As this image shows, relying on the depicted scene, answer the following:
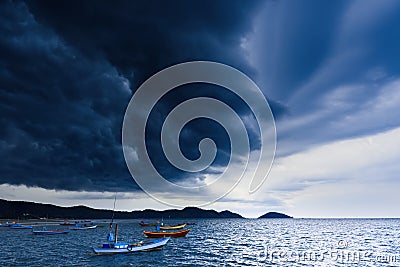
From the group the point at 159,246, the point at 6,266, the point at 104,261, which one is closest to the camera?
the point at 6,266

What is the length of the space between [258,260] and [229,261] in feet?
16.6

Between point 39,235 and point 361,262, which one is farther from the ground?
point 361,262

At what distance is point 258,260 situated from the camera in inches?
2047

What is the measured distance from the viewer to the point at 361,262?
51.3 meters

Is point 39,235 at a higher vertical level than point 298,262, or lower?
lower

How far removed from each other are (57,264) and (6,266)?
7.08 metres

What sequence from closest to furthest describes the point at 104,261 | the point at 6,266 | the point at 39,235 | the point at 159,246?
1. the point at 6,266
2. the point at 104,261
3. the point at 159,246
4. the point at 39,235

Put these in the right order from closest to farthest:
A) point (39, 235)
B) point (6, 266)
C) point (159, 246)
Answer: point (6, 266) < point (159, 246) < point (39, 235)

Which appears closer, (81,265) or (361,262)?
(81,265)

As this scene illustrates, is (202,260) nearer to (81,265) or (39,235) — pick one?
(81,265)

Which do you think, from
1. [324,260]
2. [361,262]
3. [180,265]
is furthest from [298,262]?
[180,265]

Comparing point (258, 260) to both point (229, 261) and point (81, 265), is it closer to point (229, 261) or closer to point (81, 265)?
point (229, 261)

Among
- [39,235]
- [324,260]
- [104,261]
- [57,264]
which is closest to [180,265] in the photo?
[104,261]

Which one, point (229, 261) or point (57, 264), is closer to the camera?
point (57, 264)
